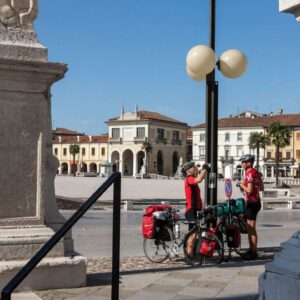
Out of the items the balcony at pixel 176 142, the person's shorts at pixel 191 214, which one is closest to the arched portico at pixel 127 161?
the balcony at pixel 176 142

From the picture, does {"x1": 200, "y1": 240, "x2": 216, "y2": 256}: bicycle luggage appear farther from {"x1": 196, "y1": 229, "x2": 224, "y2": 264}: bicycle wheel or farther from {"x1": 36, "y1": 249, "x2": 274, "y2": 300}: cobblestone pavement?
{"x1": 36, "y1": 249, "x2": 274, "y2": 300}: cobblestone pavement

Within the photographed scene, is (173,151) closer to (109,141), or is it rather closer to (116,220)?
(109,141)

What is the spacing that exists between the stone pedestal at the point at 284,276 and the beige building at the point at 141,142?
12586cm

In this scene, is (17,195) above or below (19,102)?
below

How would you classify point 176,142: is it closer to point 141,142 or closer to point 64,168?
point 141,142

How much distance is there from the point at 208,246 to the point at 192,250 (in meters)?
0.25

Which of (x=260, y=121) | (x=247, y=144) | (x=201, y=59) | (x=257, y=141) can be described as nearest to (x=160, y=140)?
(x=247, y=144)

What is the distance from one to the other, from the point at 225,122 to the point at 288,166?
18537 mm

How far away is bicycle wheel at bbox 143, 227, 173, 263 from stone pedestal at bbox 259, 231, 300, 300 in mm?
4513

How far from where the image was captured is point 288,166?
11694 centimetres

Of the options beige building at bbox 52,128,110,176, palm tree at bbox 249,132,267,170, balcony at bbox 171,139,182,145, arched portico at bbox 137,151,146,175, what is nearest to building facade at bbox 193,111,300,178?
palm tree at bbox 249,132,267,170

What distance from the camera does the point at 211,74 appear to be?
9.91m

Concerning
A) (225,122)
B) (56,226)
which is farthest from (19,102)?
(225,122)

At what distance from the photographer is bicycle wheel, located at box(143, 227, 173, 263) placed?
859 centimetres
